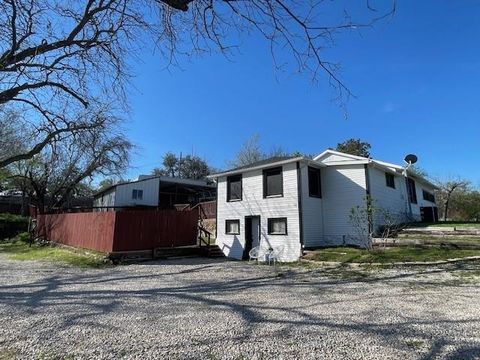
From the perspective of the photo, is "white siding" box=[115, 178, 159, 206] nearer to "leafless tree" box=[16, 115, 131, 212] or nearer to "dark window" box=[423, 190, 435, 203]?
"leafless tree" box=[16, 115, 131, 212]

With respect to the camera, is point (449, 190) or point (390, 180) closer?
point (390, 180)

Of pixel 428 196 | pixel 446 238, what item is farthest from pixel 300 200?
pixel 428 196

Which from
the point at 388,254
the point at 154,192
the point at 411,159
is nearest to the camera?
the point at 388,254

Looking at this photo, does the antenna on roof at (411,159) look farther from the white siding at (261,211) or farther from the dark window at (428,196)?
the white siding at (261,211)

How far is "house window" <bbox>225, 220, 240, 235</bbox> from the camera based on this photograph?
19386 millimetres

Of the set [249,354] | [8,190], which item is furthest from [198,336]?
[8,190]

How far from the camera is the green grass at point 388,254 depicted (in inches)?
486

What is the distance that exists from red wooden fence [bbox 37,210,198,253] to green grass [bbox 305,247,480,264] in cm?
672

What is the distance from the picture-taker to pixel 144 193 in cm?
3309

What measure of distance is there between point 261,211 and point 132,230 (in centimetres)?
636

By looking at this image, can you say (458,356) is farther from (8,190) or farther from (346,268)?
(8,190)

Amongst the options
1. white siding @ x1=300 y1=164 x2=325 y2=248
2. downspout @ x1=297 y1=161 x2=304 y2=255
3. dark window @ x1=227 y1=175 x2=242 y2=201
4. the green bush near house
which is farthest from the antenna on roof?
the green bush near house

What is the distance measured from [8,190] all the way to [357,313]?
1917 inches

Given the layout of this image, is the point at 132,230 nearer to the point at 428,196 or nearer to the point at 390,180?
the point at 390,180
